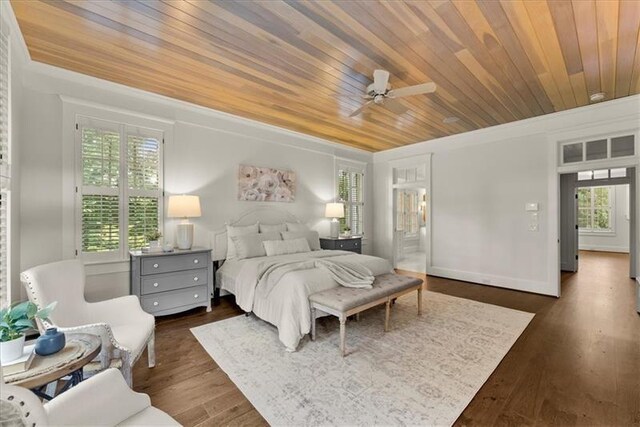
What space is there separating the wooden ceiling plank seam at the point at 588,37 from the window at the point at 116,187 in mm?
4577

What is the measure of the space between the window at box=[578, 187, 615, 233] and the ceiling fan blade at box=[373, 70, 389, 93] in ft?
37.1

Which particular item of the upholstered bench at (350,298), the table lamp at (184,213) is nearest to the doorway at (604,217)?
the upholstered bench at (350,298)

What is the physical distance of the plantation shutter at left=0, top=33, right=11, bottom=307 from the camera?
6.53 ft

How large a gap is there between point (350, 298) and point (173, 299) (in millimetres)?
2247

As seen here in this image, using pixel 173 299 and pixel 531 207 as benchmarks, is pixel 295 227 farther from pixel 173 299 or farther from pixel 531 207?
pixel 531 207

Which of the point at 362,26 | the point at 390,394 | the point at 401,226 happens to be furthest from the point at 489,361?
the point at 401,226

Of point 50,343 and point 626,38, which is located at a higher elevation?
point 626,38

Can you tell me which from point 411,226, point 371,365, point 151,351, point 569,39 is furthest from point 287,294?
point 411,226

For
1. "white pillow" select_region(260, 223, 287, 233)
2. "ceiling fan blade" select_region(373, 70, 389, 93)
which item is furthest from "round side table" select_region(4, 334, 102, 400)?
"ceiling fan blade" select_region(373, 70, 389, 93)

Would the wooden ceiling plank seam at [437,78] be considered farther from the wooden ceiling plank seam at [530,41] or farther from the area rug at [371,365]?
the area rug at [371,365]

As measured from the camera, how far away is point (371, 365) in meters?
2.53

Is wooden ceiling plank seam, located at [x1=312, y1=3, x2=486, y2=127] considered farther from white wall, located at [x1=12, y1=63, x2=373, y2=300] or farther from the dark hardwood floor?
the dark hardwood floor

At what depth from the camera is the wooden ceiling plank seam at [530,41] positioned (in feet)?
7.09

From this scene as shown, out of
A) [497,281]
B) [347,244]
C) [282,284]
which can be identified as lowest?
[497,281]
